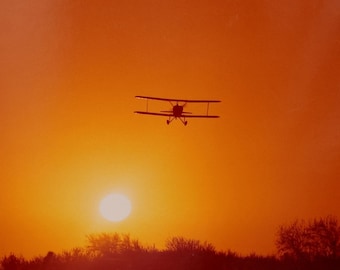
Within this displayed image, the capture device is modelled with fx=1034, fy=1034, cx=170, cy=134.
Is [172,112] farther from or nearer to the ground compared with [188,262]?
farther from the ground

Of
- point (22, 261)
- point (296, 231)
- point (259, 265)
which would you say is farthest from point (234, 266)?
point (22, 261)

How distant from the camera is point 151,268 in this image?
84500 millimetres

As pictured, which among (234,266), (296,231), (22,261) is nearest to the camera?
(234,266)

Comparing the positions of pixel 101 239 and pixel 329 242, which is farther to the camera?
pixel 101 239

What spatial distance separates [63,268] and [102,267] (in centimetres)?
378

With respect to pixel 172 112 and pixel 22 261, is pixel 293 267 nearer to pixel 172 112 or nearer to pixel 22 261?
pixel 172 112

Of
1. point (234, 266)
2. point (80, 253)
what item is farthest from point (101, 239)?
point (234, 266)

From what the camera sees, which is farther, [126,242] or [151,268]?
[126,242]

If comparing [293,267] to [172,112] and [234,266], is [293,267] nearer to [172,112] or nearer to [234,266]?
[234,266]

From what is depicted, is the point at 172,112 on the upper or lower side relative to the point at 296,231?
upper

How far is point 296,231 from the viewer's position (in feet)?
290

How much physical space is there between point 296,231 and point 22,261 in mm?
25095

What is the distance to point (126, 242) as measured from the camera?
9056 centimetres

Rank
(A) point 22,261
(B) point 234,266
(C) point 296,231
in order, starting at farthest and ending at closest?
(A) point 22,261 → (C) point 296,231 → (B) point 234,266
